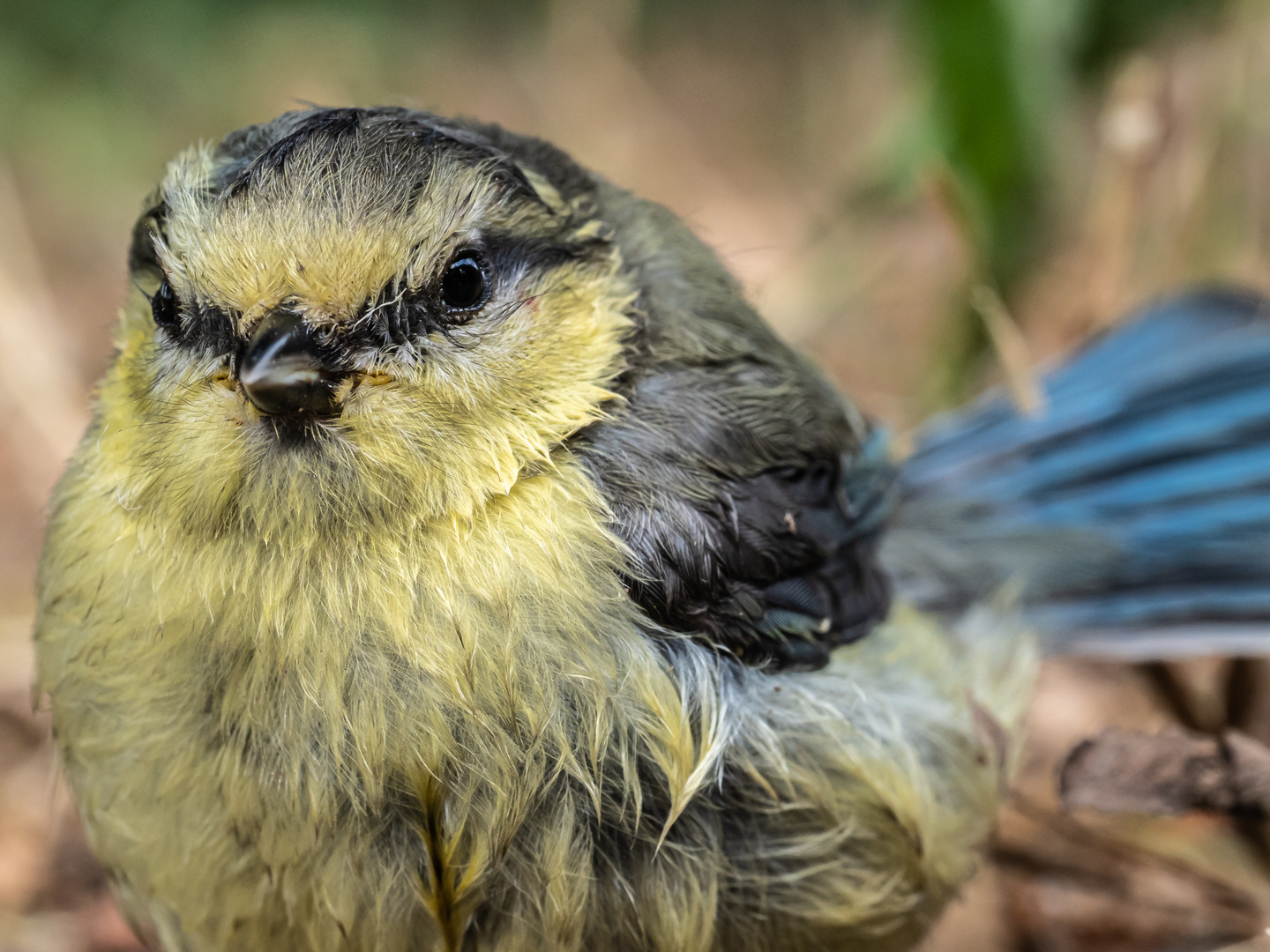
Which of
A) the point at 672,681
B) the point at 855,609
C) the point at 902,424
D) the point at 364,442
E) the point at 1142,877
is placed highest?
the point at 364,442

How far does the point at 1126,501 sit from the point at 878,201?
1.12 metres

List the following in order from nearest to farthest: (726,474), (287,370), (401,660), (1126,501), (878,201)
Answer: (287,370) → (401,660) → (726,474) → (1126,501) → (878,201)

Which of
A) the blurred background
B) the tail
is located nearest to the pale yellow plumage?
the blurred background

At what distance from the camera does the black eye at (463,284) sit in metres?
1.34

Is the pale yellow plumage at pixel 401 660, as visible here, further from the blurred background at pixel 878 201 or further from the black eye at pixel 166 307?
the blurred background at pixel 878 201

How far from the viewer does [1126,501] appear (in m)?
2.18

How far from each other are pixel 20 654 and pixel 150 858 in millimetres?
1341

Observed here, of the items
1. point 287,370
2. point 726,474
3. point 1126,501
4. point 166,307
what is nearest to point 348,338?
point 287,370

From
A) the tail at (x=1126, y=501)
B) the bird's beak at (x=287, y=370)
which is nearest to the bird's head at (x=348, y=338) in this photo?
the bird's beak at (x=287, y=370)

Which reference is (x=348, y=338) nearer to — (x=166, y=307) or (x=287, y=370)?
(x=287, y=370)

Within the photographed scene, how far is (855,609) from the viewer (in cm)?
166

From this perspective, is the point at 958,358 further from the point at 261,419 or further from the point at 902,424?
the point at 261,419

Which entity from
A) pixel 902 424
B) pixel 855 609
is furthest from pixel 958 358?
pixel 855 609

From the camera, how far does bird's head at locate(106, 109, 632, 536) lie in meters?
1.26
